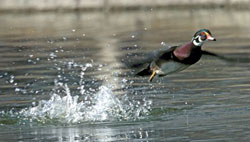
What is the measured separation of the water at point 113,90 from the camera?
8.74 m

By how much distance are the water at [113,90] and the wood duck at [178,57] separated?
481 mm

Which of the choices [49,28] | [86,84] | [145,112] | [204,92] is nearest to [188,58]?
[145,112]

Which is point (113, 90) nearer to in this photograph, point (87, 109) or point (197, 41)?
point (87, 109)

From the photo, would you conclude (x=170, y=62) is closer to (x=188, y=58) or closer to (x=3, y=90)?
(x=188, y=58)

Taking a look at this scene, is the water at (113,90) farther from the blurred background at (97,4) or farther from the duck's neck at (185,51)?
the blurred background at (97,4)

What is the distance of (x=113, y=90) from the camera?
11.5m

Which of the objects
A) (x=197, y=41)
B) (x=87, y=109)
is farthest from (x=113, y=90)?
(x=197, y=41)

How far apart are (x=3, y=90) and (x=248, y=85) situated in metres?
3.21

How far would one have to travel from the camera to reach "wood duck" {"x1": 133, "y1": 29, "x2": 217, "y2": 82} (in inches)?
368

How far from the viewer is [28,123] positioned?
9.48 meters

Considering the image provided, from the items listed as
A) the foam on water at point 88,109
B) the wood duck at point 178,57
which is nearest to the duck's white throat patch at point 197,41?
the wood duck at point 178,57

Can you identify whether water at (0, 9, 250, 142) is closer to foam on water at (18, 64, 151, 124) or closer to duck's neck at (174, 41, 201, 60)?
foam on water at (18, 64, 151, 124)

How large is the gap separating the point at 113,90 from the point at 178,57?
220 centimetres

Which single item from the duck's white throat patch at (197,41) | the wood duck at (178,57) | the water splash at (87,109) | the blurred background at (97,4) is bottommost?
the water splash at (87,109)
